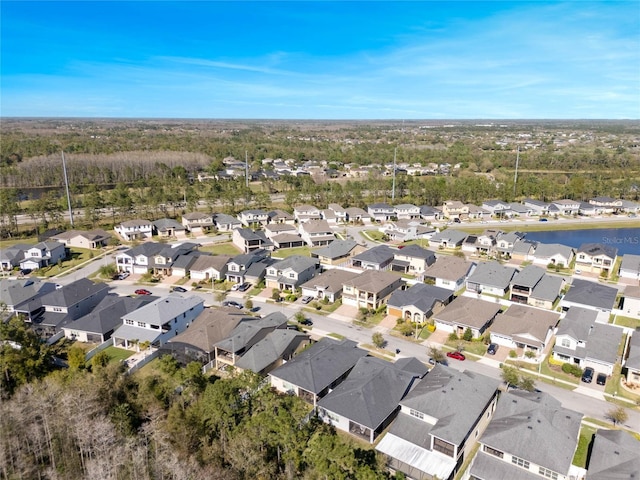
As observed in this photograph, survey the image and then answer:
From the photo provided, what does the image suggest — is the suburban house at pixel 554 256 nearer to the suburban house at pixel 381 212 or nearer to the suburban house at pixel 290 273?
the suburban house at pixel 290 273

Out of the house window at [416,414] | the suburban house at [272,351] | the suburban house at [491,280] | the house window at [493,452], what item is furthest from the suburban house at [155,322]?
the suburban house at [491,280]

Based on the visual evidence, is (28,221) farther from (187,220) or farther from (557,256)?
(557,256)

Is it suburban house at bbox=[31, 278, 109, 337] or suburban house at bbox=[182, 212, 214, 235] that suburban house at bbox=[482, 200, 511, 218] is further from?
suburban house at bbox=[31, 278, 109, 337]

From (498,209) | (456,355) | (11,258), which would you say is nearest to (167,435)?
(456,355)

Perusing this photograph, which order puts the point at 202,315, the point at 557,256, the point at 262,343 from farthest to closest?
the point at 557,256, the point at 202,315, the point at 262,343

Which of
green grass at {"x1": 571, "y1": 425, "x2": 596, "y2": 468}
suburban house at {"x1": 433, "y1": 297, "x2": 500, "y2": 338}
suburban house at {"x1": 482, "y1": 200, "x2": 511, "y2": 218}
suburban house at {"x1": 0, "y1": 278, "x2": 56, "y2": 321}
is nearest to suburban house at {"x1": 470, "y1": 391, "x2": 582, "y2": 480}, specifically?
green grass at {"x1": 571, "y1": 425, "x2": 596, "y2": 468}

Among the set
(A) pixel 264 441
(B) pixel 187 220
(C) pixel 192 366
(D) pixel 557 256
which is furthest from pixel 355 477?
(B) pixel 187 220
